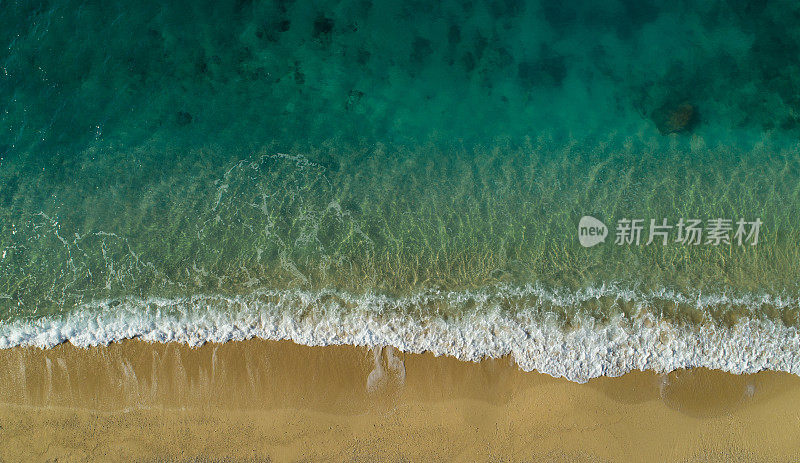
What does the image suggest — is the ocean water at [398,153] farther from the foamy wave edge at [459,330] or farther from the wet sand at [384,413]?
the wet sand at [384,413]

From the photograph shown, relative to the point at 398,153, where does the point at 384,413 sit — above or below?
below

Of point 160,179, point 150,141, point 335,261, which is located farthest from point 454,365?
point 150,141

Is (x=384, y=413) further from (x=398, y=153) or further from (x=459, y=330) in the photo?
(x=398, y=153)

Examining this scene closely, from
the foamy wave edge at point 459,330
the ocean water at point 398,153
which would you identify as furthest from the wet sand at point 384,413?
the ocean water at point 398,153

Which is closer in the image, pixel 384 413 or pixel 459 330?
pixel 384 413

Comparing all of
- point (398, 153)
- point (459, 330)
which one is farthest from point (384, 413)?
point (398, 153)

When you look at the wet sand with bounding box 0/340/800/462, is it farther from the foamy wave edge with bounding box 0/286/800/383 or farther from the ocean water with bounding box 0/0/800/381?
the ocean water with bounding box 0/0/800/381

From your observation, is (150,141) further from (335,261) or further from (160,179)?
(335,261)
